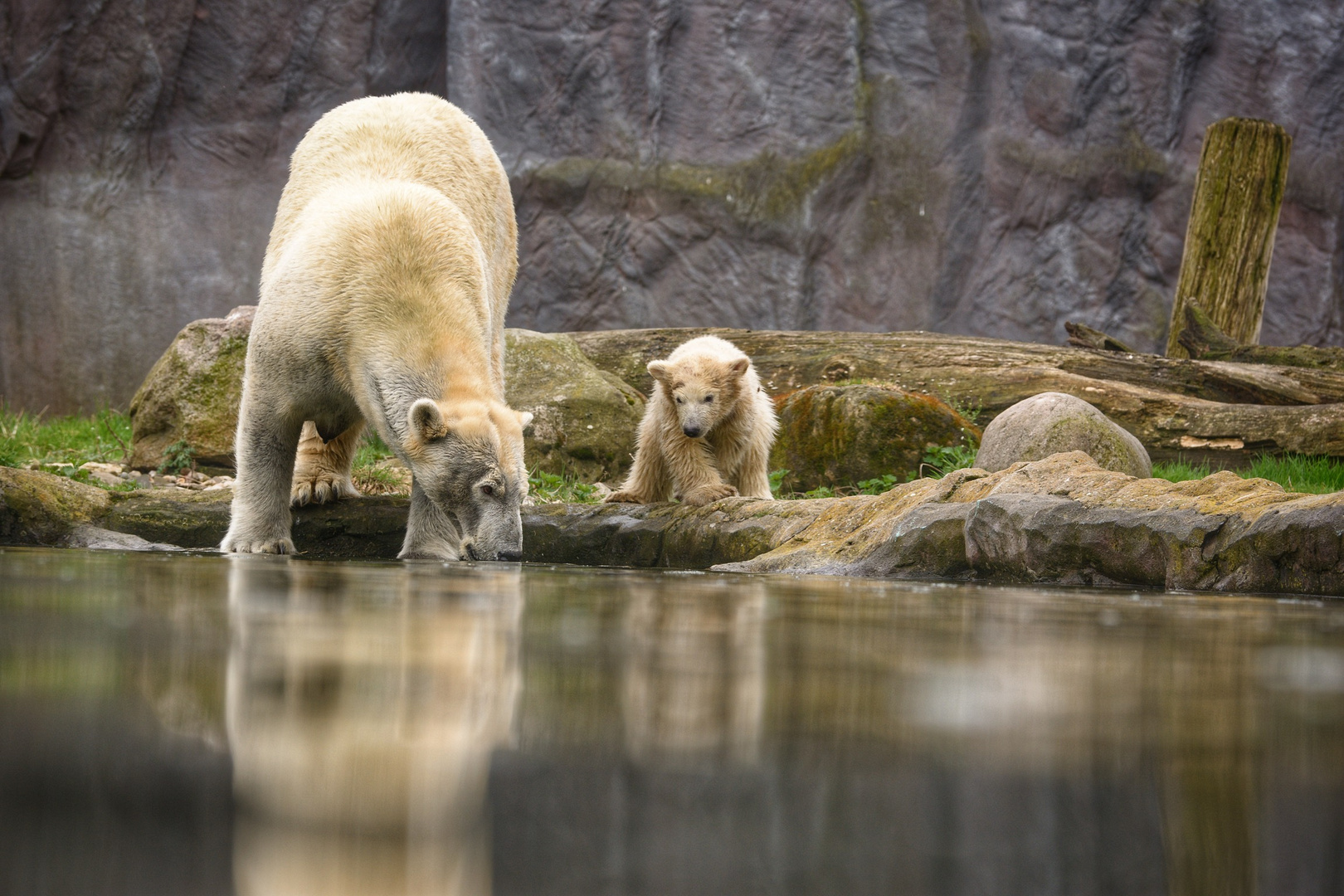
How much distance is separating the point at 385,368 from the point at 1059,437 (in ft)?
11.4

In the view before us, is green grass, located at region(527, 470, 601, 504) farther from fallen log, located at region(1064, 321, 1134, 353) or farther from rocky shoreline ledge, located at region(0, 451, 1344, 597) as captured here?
fallen log, located at region(1064, 321, 1134, 353)

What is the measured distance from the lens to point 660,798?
3.09 ft

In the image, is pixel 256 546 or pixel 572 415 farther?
pixel 572 415

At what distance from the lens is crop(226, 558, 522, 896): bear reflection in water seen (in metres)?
0.79

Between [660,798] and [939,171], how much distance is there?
13.4 meters

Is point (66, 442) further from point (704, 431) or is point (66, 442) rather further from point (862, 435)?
point (862, 435)

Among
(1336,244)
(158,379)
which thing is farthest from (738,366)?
(1336,244)

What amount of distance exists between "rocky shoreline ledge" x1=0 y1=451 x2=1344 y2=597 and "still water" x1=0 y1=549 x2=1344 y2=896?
1459mm

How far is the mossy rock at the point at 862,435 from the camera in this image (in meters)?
7.00

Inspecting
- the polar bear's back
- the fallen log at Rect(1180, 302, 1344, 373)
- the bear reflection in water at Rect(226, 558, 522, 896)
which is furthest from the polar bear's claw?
the fallen log at Rect(1180, 302, 1344, 373)

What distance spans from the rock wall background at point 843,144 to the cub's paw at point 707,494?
8108 mm

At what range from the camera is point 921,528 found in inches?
155

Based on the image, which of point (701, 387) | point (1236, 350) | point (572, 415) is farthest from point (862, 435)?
point (1236, 350)

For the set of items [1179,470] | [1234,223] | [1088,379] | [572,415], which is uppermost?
[1234,223]
